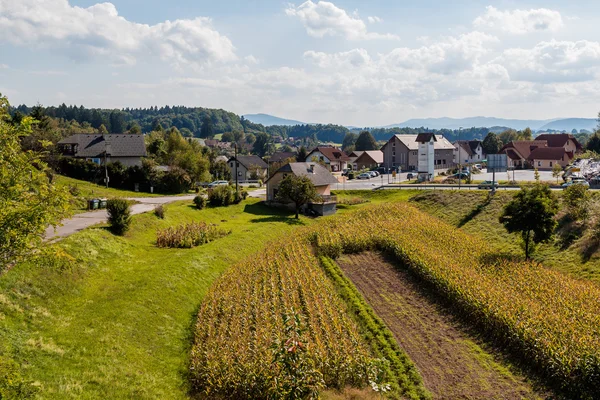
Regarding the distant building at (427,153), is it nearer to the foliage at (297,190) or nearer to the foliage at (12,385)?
the foliage at (297,190)

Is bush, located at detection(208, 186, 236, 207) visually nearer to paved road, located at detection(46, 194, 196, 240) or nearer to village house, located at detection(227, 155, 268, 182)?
paved road, located at detection(46, 194, 196, 240)

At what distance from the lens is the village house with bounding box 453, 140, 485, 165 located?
10606cm

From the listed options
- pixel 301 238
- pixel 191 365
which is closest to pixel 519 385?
pixel 191 365

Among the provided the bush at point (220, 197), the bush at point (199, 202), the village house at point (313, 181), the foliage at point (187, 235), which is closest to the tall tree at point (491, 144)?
the village house at point (313, 181)

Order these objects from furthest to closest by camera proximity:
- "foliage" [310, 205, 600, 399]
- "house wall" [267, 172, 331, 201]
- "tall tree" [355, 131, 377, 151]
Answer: "tall tree" [355, 131, 377, 151]
"house wall" [267, 172, 331, 201]
"foliage" [310, 205, 600, 399]

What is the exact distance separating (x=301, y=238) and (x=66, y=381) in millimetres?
23319

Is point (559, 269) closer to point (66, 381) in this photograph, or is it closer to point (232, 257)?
point (232, 257)

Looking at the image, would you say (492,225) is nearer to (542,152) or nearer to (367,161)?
(542,152)

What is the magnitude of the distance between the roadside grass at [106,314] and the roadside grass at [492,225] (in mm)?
20608

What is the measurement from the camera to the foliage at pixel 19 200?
13.3m

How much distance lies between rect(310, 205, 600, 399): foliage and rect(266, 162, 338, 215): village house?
12.1 meters

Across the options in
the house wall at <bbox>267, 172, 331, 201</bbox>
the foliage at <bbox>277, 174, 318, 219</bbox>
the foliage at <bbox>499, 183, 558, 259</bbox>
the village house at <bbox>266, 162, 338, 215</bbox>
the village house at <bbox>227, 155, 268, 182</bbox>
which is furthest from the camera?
the village house at <bbox>227, 155, 268, 182</bbox>

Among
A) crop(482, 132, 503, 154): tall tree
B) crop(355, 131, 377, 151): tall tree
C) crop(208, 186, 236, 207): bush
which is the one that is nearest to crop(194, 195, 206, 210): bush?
crop(208, 186, 236, 207): bush

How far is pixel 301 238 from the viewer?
3681 cm
